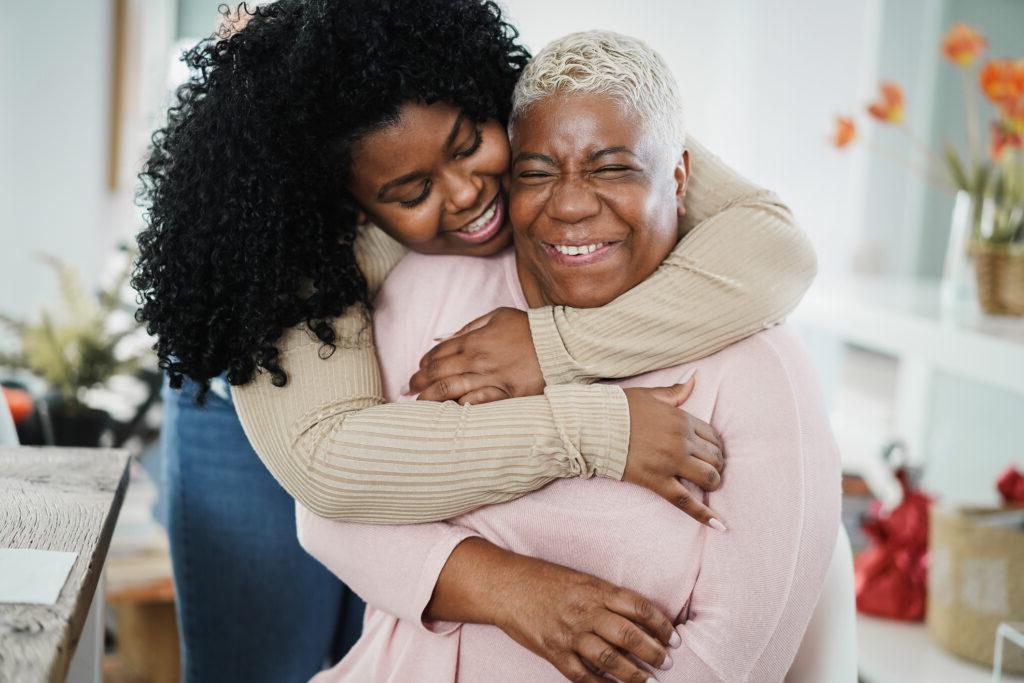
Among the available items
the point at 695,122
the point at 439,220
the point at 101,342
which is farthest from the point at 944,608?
the point at 695,122

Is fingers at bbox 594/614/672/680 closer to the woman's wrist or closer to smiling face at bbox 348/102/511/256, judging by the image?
the woman's wrist

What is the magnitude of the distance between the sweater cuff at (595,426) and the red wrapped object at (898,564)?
1275mm

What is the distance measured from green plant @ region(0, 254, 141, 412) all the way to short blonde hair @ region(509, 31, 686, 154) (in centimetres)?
167

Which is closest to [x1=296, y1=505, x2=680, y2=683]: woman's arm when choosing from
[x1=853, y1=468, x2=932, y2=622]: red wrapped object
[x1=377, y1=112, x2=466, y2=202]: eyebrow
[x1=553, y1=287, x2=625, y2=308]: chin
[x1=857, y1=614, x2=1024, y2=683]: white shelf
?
[x1=553, y1=287, x2=625, y2=308]: chin

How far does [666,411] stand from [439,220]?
17.0 inches

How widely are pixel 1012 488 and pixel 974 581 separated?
0.27 m

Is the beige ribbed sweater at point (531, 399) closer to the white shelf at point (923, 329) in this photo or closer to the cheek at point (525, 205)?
the cheek at point (525, 205)

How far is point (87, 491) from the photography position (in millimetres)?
1271

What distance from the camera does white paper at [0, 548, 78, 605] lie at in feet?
3.11

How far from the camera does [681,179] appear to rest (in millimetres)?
1542

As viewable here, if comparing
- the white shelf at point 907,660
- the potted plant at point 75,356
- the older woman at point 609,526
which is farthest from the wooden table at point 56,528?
the white shelf at point 907,660

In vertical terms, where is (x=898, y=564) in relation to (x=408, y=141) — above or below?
below

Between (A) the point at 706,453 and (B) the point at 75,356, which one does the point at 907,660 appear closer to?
(A) the point at 706,453

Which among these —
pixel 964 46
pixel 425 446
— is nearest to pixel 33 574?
pixel 425 446
